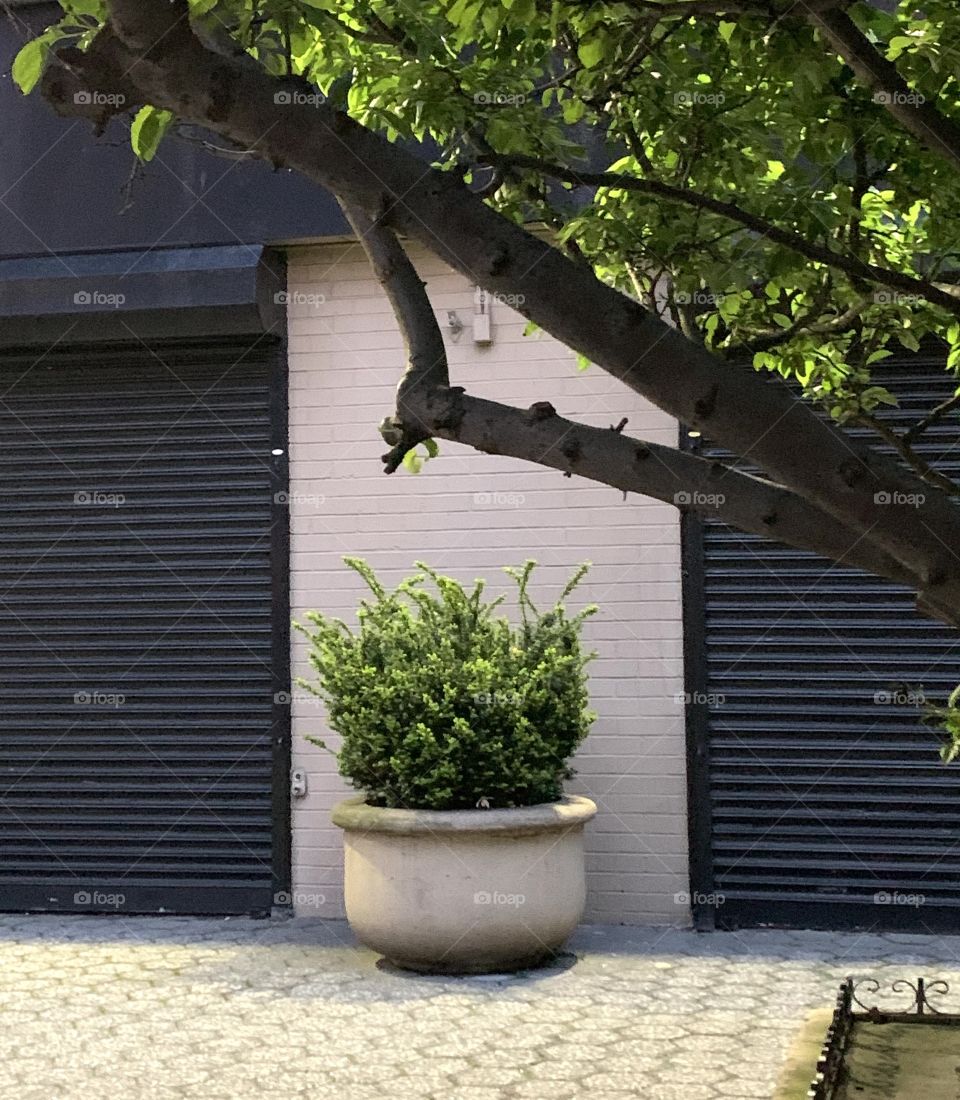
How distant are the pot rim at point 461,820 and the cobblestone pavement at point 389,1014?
0.75 metres

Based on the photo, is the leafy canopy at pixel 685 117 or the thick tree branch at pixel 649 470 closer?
the thick tree branch at pixel 649 470

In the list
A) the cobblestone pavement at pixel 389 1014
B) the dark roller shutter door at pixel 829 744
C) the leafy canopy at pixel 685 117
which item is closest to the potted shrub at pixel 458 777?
the cobblestone pavement at pixel 389 1014

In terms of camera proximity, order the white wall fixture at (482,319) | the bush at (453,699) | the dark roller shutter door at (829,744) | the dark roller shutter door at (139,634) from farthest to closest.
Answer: the dark roller shutter door at (139,634)
the white wall fixture at (482,319)
the dark roller shutter door at (829,744)
the bush at (453,699)

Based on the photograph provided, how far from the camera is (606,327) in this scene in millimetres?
3266

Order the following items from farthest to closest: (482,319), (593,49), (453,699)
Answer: (482,319)
(453,699)
(593,49)

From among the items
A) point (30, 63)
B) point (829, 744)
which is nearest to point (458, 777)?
point (829, 744)

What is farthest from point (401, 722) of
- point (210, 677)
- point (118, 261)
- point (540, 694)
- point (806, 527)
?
point (806, 527)

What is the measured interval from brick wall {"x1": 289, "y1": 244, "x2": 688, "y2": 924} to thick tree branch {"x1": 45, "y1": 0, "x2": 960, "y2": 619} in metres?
5.81

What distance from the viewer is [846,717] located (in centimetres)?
907

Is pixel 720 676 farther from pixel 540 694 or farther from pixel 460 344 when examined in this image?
pixel 460 344

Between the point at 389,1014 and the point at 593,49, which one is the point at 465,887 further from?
the point at 593,49

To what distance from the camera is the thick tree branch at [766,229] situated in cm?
392

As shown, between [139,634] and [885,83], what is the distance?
7239 millimetres

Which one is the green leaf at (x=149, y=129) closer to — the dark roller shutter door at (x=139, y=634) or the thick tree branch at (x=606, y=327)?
the thick tree branch at (x=606, y=327)
